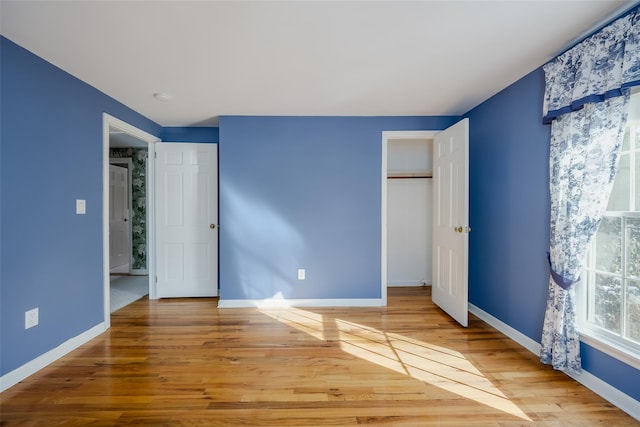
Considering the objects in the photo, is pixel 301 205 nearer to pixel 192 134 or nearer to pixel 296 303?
pixel 296 303

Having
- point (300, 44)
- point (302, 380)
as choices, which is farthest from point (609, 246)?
point (300, 44)

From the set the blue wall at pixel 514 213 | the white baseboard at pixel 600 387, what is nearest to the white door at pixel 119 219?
the blue wall at pixel 514 213

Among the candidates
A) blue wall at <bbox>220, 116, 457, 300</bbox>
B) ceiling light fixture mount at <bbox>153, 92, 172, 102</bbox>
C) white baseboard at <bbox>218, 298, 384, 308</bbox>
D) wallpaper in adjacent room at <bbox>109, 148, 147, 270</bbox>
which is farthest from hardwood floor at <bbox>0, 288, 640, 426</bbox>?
wallpaper in adjacent room at <bbox>109, 148, 147, 270</bbox>

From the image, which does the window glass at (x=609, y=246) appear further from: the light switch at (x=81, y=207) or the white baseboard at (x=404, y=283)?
the light switch at (x=81, y=207)

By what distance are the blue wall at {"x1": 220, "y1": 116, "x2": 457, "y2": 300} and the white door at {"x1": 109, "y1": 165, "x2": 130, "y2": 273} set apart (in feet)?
9.46

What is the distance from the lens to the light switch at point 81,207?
2.44m

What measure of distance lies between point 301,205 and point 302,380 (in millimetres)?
1933

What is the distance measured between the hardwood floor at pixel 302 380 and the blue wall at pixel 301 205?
0.63m

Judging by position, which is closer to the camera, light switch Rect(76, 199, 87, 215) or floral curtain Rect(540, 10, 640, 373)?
floral curtain Rect(540, 10, 640, 373)

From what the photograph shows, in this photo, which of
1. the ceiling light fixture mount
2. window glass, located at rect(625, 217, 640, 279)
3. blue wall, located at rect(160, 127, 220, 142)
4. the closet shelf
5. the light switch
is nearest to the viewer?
window glass, located at rect(625, 217, 640, 279)

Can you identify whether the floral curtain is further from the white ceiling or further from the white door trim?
the white door trim

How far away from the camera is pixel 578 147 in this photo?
1.89 meters

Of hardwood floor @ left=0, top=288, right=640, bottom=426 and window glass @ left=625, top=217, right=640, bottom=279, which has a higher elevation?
window glass @ left=625, top=217, right=640, bottom=279

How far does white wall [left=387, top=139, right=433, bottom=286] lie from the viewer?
13.9 feet
